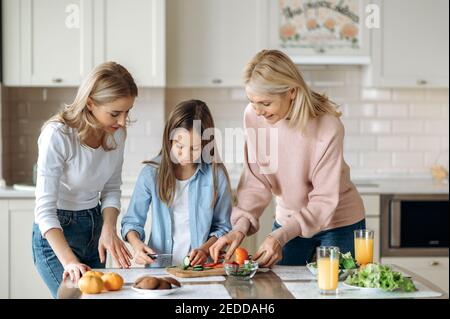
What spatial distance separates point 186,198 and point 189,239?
145 millimetres

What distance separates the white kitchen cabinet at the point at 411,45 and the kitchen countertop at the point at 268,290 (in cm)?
239

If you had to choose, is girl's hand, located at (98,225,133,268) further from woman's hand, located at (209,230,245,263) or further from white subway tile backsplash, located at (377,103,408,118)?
white subway tile backsplash, located at (377,103,408,118)

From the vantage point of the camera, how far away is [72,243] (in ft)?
8.68

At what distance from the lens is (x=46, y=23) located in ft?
14.3

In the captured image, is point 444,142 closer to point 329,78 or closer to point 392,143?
point 392,143

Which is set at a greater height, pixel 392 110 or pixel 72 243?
pixel 392 110

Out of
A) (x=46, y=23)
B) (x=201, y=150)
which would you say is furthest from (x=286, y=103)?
(x=46, y=23)

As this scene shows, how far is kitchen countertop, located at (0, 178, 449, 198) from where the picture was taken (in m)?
4.14

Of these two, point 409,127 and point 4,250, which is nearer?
point 4,250

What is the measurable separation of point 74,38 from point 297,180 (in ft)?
7.00

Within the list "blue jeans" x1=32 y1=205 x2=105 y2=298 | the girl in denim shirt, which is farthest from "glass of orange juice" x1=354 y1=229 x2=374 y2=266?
"blue jeans" x1=32 y1=205 x2=105 y2=298

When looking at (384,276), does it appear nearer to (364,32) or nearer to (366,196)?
(366,196)

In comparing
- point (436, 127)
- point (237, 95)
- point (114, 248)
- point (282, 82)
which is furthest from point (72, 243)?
point (436, 127)
